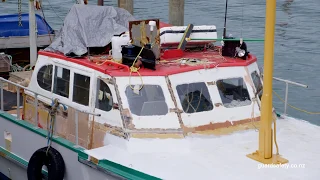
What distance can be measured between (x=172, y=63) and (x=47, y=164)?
264cm

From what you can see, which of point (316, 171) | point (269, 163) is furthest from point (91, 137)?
point (316, 171)

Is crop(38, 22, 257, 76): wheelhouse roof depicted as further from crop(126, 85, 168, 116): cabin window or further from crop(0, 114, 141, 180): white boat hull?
crop(0, 114, 141, 180): white boat hull

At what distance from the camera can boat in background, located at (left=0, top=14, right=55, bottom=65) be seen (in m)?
15.4

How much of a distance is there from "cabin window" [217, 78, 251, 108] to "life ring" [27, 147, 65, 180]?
2842mm

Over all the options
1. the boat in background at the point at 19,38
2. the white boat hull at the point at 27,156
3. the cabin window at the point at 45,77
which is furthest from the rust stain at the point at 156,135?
the boat in background at the point at 19,38

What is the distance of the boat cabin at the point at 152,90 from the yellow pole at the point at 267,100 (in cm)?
111


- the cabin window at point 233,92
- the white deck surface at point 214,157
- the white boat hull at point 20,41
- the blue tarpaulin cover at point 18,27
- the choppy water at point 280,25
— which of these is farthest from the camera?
the choppy water at point 280,25

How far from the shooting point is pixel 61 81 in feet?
32.6

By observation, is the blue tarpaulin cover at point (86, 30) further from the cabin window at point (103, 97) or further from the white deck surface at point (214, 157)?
the white deck surface at point (214, 157)

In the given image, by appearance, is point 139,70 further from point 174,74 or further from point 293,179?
point 293,179

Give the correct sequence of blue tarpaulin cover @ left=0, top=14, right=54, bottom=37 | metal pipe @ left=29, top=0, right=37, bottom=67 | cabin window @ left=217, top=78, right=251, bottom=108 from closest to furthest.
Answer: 1. cabin window @ left=217, top=78, right=251, bottom=108
2. metal pipe @ left=29, top=0, right=37, bottom=67
3. blue tarpaulin cover @ left=0, top=14, right=54, bottom=37

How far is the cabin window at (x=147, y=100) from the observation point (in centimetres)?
891

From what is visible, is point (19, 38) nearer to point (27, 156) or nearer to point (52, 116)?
point (27, 156)

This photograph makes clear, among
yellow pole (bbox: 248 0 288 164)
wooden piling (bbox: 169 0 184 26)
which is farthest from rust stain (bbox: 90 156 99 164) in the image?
wooden piling (bbox: 169 0 184 26)
